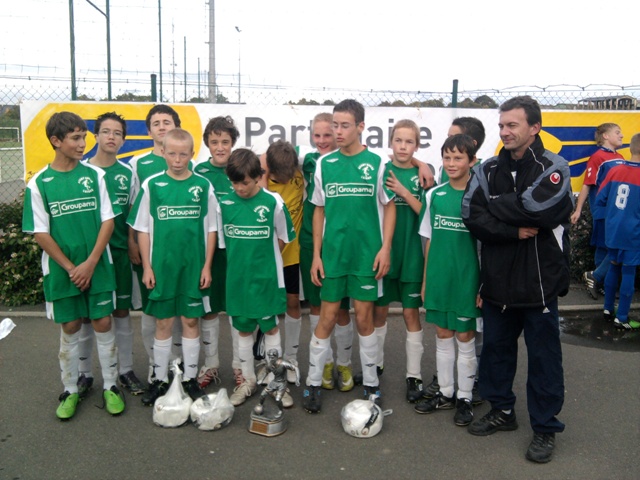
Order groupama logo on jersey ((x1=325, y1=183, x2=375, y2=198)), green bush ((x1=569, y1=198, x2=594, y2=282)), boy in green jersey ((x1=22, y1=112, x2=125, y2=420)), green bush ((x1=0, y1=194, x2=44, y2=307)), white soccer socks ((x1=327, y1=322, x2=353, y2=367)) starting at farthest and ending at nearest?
green bush ((x1=569, y1=198, x2=594, y2=282)), green bush ((x1=0, y1=194, x2=44, y2=307)), white soccer socks ((x1=327, y1=322, x2=353, y2=367)), groupama logo on jersey ((x1=325, y1=183, x2=375, y2=198)), boy in green jersey ((x1=22, y1=112, x2=125, y2=420))

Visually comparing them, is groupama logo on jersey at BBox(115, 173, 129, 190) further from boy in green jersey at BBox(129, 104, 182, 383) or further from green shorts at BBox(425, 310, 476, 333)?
green shorts at BBox(425, 310, 476, 333)

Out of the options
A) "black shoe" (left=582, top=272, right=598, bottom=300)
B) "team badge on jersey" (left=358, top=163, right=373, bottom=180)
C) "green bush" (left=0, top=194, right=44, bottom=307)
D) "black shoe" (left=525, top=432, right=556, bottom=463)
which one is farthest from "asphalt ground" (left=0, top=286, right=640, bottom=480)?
"black shoe" (left=582, top=272, right=598, bottom=300)

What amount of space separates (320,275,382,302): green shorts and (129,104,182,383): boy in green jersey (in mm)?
1250

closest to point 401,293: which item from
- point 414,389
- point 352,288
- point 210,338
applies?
point 352,288

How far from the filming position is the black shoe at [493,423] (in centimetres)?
364

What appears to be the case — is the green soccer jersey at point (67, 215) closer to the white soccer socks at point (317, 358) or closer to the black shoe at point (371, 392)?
the white soccer socks at point (317, 358)

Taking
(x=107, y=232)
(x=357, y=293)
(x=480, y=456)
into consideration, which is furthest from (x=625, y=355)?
(x=107, y=232)

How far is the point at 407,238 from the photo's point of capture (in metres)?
4.09

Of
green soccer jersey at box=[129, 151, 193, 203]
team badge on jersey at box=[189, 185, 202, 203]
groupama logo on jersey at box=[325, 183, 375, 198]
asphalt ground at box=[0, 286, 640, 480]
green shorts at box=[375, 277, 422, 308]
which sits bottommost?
asphalt ground at box=[0, 286, 640, 480]

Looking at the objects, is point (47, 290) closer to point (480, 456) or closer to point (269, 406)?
point (269, 406)

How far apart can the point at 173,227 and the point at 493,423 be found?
7.96 ft

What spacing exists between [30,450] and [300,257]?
2.16 m

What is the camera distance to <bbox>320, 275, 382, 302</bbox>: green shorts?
3863mm

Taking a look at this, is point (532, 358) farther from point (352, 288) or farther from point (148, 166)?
point (148, 166)
